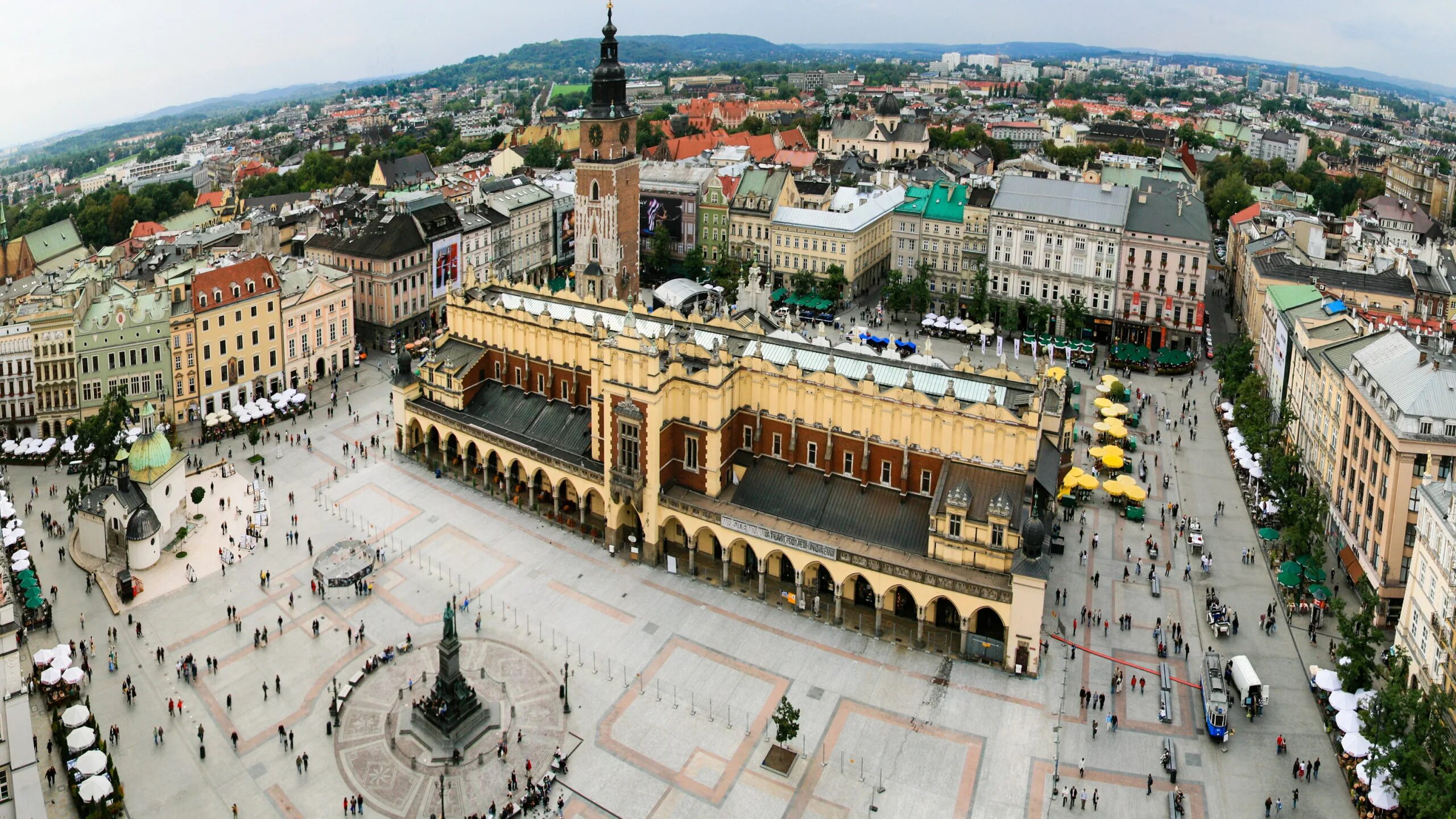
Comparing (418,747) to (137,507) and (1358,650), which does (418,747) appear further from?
(1358,650)

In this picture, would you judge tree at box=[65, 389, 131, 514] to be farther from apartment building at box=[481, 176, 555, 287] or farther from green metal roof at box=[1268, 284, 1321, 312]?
green metal roof at box=[1268, 284, 1321, 312]

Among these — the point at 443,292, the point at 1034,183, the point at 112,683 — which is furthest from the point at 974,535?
the point at 443,292

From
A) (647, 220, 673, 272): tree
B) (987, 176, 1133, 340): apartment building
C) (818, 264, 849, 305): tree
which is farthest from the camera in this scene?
(647, 220, 673, 272): tree

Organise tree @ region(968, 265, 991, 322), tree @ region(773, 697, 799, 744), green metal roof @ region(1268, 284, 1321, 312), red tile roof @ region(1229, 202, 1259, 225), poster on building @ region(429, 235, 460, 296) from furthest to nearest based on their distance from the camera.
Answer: red tile roof @ region(1229, 202, 1259, 225)
poster on building @ region(429, 235, 460, 296)
tree @ region(968, 265, 991, 322)
green metal roof @ region(1268, 284, 1321, 312)
tree @ region(773, 697, 799, 744)

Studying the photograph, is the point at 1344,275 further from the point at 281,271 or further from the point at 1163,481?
the point at 281,271

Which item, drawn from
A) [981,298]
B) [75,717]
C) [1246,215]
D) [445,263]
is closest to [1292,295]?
[981,298]

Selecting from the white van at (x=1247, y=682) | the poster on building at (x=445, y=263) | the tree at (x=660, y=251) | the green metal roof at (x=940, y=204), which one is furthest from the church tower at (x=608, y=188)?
the white van at (x=1247, y=682)

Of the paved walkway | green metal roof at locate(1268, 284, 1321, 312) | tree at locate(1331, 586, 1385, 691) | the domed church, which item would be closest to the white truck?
the paved walkway

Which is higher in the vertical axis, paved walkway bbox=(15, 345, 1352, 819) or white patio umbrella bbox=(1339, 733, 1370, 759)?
white patio umbrella bbox=(1339, 733, 1370, 759)
